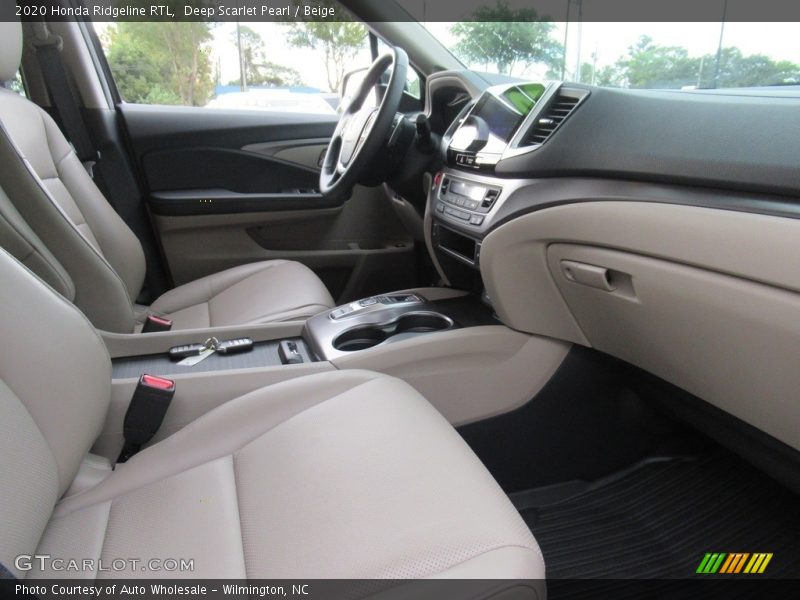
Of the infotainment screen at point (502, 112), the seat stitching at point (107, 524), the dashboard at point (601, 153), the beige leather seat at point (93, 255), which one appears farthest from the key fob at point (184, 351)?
the infotainment screen at point (502, 112)

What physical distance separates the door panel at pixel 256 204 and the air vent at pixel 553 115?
1.17m

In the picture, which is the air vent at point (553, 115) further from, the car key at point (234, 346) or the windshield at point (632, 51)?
the car key at point (234, 346)

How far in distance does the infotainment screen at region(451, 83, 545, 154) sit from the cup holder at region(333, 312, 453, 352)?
37cm

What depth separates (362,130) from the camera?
5.31 feet

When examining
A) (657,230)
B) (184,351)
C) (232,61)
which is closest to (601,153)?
(657,230)

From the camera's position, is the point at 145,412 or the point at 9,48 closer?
the point at 145,412

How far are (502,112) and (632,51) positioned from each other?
267mm

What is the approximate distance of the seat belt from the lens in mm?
1880

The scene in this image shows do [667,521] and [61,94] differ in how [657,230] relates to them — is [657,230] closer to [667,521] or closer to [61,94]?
[667,521]

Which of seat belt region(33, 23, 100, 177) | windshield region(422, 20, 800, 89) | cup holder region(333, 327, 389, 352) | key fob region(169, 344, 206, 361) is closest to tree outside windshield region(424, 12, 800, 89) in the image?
windshield region(422, 20, 800, 89)

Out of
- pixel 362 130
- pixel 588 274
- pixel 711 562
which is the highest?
pixel 362 130

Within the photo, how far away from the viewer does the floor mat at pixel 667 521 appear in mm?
1132

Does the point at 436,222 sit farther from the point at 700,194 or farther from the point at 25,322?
the point at 25,322

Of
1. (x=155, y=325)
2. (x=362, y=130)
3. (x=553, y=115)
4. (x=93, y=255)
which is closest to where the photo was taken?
(x=553, y=115)
